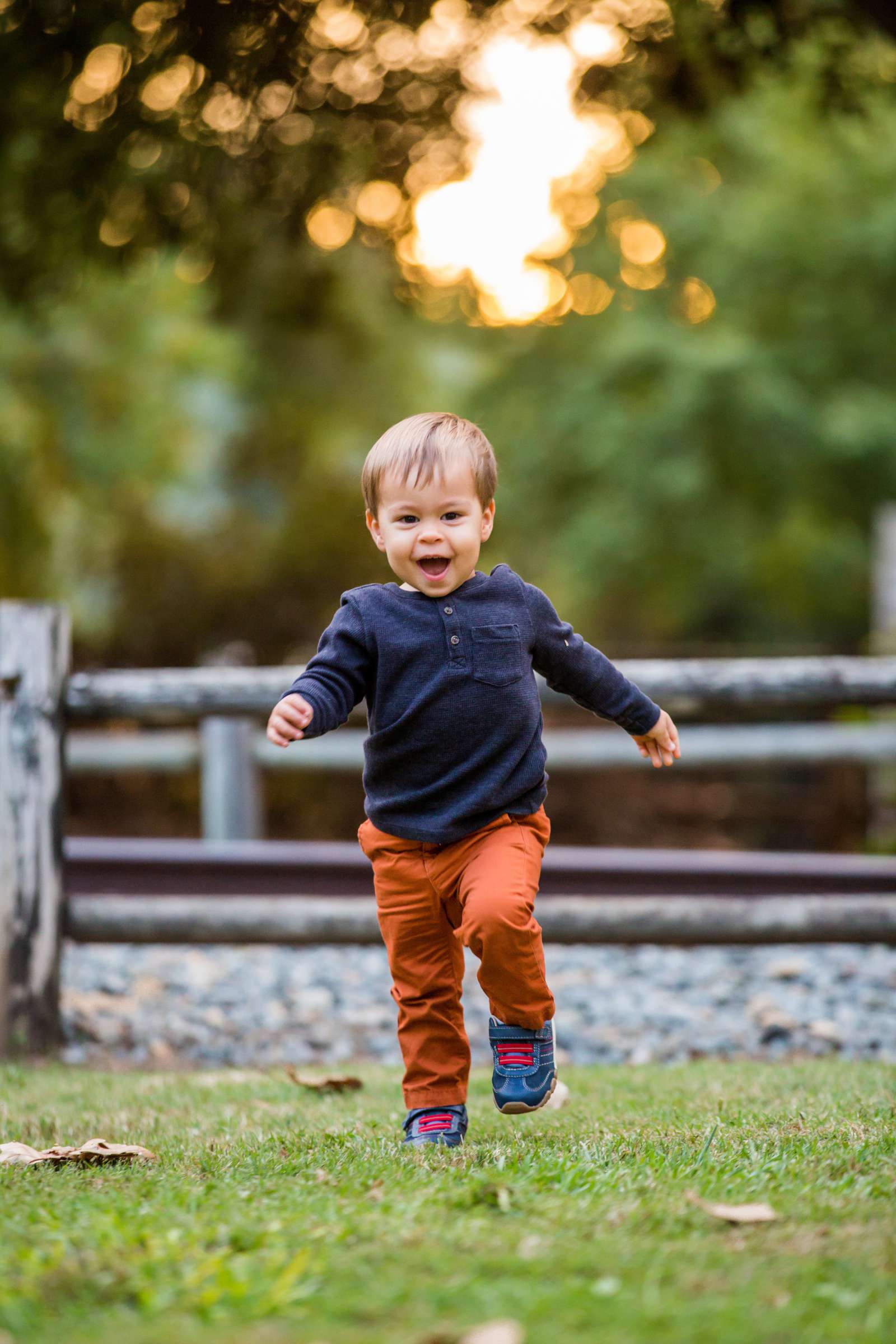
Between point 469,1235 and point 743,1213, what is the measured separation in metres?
0.41

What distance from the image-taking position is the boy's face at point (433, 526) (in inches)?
111

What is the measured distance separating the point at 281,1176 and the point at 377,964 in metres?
3.33

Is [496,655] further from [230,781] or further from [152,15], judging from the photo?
[230,781]

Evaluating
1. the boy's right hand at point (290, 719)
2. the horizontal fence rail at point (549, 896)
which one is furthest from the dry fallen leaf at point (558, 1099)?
the boy's right hand at point (290, 719)

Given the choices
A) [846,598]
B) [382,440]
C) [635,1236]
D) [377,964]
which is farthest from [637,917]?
[846,598]

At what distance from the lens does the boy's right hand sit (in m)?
2.62

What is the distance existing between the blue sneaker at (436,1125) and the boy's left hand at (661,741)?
93 cm

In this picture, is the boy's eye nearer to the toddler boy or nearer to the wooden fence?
the toddler boy

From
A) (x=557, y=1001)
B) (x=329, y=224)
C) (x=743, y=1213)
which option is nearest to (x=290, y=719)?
(x=743, y=1213)

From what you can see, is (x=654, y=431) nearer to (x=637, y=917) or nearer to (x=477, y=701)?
(x=637, y=917)

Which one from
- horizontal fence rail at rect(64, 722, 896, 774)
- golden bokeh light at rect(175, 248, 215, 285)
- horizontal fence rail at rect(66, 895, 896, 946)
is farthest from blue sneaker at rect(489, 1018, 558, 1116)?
golden bokeh light at rect(175, 248, 215, 285)

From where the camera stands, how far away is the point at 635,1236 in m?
1.85

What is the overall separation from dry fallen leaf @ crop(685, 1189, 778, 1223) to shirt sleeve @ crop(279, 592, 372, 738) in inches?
48.4

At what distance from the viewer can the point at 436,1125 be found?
2.77 metres
